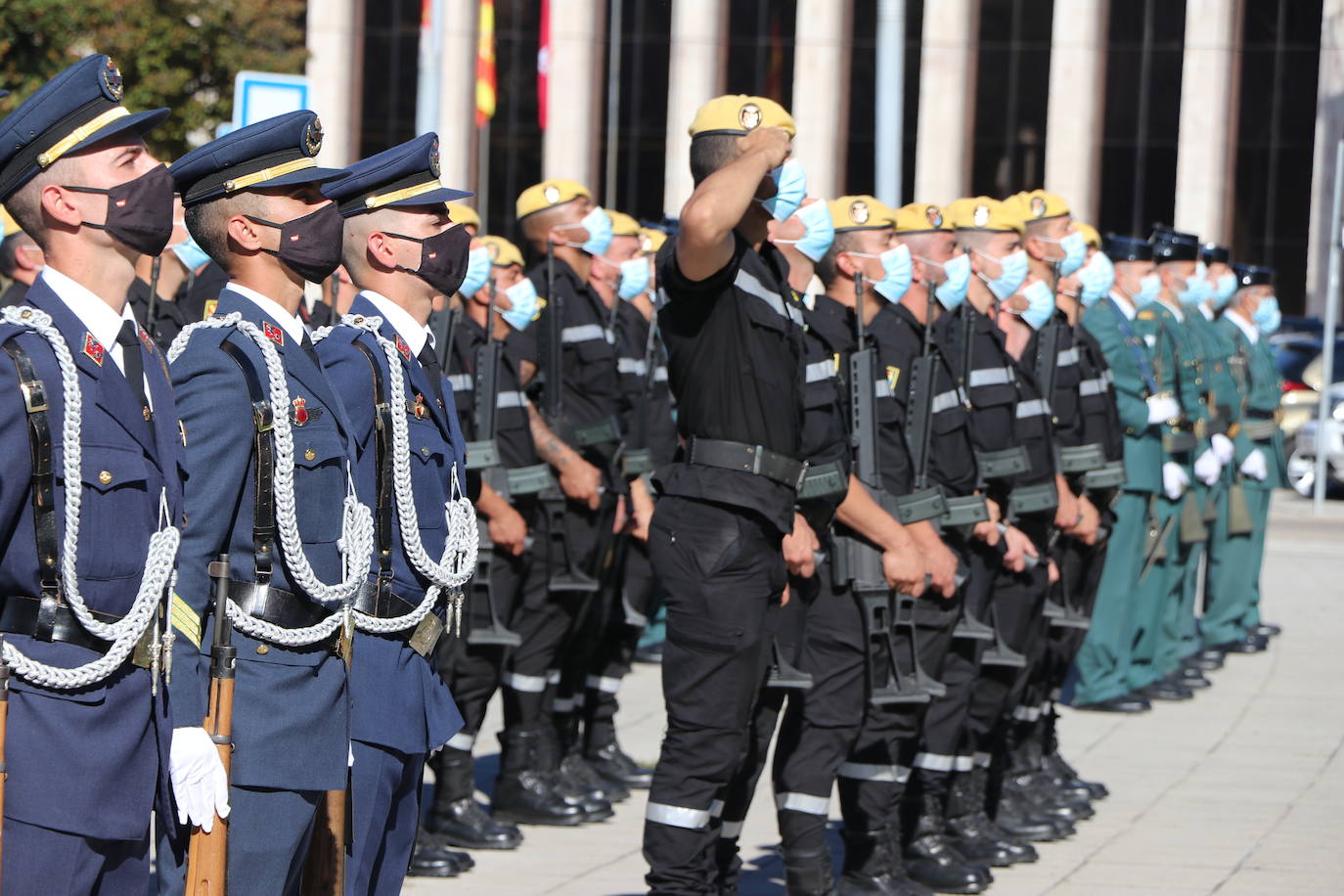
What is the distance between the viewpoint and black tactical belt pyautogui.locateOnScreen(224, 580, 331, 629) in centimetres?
423

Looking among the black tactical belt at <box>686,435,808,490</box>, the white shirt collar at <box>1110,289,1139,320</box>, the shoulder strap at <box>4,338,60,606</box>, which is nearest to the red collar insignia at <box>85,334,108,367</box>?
the shoulder strap at <box>4,338,60,606</box>

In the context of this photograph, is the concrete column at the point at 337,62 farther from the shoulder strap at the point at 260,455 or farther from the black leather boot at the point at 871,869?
the shoulder strap at the point at 260,455

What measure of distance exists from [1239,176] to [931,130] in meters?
5.17

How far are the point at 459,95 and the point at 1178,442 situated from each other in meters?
26.3

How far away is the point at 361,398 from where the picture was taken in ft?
15.6

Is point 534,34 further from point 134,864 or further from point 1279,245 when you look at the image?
point 134,864

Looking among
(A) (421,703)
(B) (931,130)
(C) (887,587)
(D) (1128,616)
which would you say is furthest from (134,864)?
(B) (931,130)

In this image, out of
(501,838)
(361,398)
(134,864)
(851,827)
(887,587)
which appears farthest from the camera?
(501,838)

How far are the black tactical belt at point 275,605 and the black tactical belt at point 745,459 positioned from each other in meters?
1.54

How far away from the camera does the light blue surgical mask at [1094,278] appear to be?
10.1m

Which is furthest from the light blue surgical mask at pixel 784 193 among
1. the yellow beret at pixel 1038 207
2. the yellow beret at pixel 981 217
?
the yellow beret at pixel 1038 207

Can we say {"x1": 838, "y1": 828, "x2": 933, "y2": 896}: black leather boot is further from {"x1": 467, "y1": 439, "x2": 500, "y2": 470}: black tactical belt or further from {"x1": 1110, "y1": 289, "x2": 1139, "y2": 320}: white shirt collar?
{"x1": 1110, "y1": 289, "x2": 1139, "y2": 320}: white shirt collar

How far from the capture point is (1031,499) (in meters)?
8.28

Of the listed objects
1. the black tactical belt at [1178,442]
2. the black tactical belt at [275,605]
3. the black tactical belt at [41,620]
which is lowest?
the black tactical belt at [1178,442]
